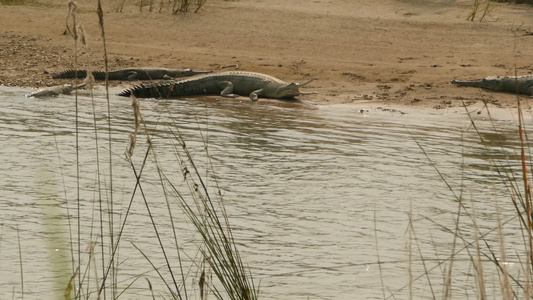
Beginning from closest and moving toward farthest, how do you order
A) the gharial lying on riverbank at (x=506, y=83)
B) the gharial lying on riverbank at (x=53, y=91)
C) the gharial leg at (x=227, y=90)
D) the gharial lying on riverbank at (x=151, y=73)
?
the gharial lying on riverbank at (x=53, y=91) < the gharial lying on riverbank at (x=506, y=83) < the gharial leg at (x=227, y=90) < the gharial lying on riverbank at (x=151, y=73)

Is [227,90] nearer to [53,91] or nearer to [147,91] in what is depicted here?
[147,91]

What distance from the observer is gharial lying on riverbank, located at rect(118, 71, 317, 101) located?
10.4 metres

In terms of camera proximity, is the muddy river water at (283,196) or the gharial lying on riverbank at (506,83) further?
the gharial lying on riverbank at (506,83)

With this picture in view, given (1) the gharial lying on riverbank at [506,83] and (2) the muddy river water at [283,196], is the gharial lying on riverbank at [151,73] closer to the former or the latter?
(2) the muddy river water at [283,196]

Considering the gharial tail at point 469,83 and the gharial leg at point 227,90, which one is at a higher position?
the gharial tail at point 469,83

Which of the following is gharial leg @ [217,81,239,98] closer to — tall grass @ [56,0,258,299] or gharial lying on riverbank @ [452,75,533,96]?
gharial lying on riverbank @ [452,75,533,96]

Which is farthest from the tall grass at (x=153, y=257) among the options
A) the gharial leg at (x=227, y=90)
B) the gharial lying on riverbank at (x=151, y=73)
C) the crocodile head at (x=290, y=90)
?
the gharial lying on riverbank at (x=151, y=73)

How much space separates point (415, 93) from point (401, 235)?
18.0 feet

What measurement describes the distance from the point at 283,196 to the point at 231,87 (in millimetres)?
4902

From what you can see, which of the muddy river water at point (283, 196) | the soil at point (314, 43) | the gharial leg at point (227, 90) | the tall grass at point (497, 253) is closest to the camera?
the tall grass at point (497, 253)

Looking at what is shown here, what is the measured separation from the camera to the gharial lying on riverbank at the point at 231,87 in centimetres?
1039

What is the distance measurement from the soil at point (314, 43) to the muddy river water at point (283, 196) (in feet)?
4.22

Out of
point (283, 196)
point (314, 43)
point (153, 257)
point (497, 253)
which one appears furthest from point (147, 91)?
point (497, 253)

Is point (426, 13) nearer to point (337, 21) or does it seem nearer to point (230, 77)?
point (337, 21)
